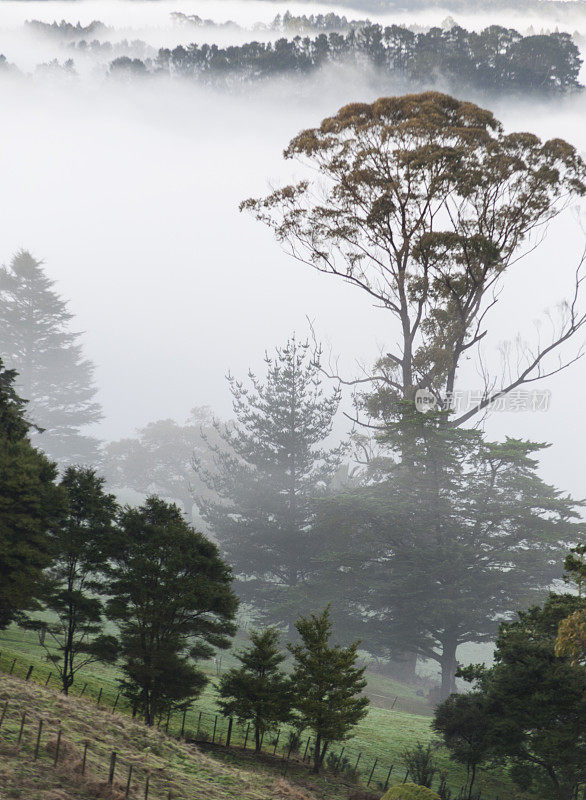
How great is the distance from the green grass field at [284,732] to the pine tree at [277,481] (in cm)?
1353

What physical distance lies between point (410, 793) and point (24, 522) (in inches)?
Answer: 510

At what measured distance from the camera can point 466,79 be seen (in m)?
103

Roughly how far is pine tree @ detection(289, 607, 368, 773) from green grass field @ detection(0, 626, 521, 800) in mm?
2545

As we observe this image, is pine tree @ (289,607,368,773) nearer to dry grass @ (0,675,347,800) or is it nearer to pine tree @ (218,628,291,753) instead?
pine tree @ (218,628,291,753)

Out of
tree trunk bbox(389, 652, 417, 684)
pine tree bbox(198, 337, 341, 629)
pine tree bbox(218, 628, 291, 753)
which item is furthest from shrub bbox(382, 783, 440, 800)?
tree trunk bbox(389, 652, 417, 684)

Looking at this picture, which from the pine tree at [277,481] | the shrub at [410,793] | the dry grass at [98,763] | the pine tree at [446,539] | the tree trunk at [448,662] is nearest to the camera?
the dry grass at [98,763]

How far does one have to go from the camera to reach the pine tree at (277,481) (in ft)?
157

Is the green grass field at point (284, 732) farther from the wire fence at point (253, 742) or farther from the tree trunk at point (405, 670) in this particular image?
the tree trunk at point (405, 670)

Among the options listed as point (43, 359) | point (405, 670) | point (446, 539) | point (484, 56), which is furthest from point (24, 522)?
point (484, 56)

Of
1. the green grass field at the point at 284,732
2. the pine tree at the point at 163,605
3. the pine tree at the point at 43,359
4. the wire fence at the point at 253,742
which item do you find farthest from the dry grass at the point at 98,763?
the pine tree at the point at 43,359

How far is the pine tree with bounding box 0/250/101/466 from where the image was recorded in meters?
80.9

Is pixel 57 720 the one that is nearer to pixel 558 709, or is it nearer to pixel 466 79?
pixel 558 709

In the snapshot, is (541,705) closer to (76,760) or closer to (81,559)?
(76,760)

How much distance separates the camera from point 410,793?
1686 cm
